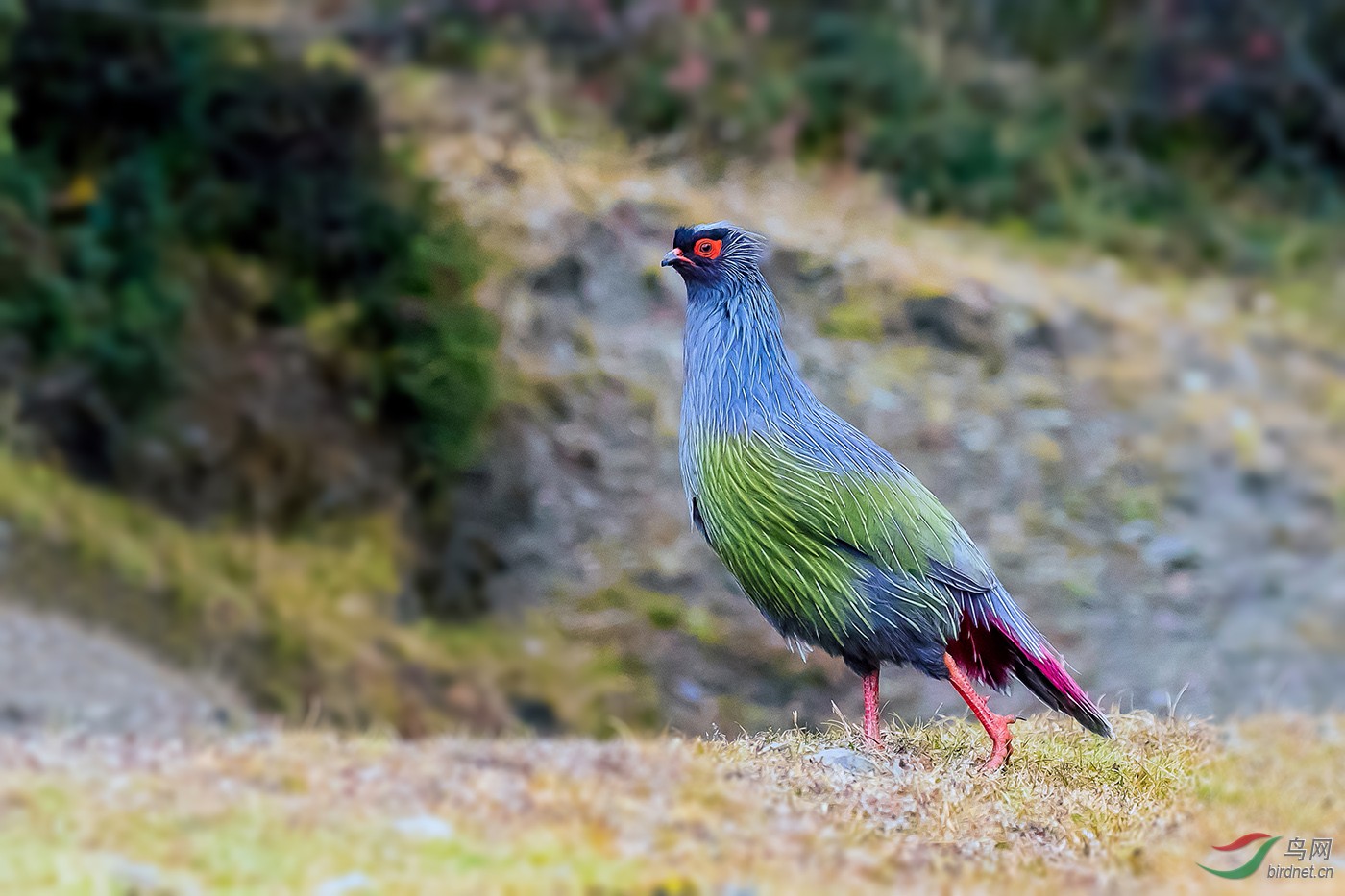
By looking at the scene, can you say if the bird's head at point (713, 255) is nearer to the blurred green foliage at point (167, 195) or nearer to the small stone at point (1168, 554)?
the small stone at point (1168, 554)

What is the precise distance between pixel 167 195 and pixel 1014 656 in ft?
13.7

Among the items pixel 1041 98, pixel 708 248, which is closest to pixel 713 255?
pixel 708 248

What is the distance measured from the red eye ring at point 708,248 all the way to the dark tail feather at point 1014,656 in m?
0.90

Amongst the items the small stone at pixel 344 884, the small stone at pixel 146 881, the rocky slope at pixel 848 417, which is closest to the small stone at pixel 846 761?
the rocky slope at pixel 848 417

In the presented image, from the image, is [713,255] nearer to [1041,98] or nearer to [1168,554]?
[1168,554]

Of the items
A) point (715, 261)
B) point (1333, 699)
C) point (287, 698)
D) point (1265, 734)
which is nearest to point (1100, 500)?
point (1265, 734)

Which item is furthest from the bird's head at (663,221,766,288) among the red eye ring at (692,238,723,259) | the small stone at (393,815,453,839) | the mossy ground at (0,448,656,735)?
the mossy ground at (0,448,656,735)

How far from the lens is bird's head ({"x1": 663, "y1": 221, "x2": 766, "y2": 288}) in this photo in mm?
2959

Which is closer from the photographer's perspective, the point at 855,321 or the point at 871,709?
the point at 871,709

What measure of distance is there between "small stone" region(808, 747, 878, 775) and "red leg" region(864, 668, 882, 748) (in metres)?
0.06

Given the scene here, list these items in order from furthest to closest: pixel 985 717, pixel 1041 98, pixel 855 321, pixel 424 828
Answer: pixel 1041 98, pixel 855 321, pixel 985 717, pixel 424 828

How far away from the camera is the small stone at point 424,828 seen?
7.77 ft

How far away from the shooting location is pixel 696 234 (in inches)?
116

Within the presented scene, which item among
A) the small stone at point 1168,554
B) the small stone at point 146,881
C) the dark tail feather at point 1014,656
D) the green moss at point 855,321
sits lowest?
the small stone at point 146,881
